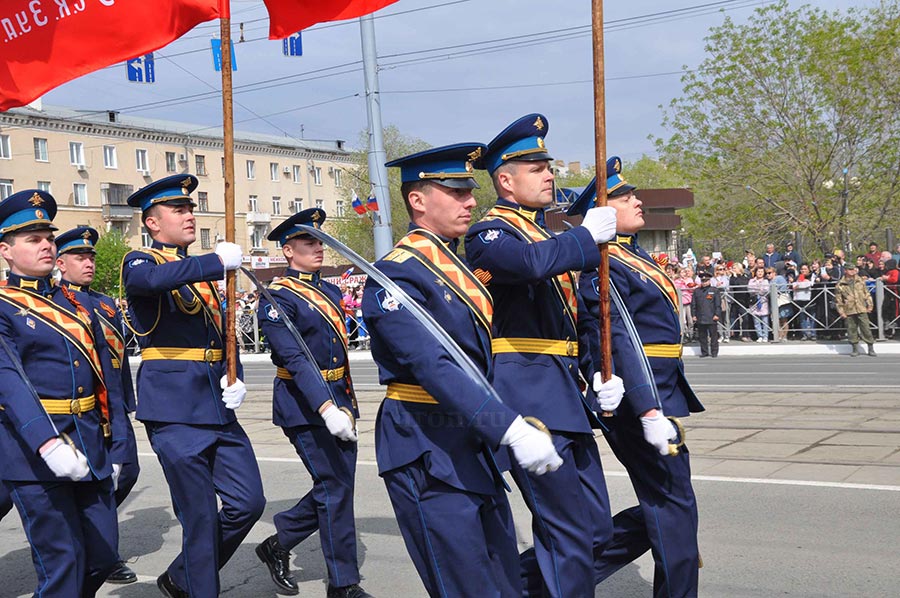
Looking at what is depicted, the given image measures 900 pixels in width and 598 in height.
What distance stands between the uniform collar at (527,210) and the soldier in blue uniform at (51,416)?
2212 mm

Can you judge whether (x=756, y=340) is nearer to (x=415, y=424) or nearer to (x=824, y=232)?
(x=824, y=232)

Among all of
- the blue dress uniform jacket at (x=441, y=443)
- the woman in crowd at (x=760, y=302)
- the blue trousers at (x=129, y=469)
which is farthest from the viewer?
the woman in crowd at (x=760, y=302)

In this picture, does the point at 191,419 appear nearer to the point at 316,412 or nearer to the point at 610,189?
the point at 316,412

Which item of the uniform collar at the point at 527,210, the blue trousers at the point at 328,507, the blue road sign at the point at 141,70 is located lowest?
the blue trousers at the point at 328,507

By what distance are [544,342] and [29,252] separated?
2.58 metres

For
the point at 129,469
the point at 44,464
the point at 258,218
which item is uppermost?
the point at 258,218

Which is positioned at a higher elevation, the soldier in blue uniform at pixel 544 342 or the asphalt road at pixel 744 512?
the soldier in blue uniform at pixel 544 342

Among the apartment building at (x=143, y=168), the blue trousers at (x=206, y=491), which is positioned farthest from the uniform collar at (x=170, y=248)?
the apartment building at (x=143, y=168)

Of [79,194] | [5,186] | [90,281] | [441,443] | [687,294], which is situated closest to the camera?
[441,443]

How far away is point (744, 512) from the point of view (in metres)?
7.07

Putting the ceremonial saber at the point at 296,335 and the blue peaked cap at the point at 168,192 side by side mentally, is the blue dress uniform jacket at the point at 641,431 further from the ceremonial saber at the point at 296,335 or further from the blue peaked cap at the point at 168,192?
the blue peaked cap at the point at 168,192

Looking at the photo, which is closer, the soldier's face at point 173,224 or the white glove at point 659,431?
the white glove at point 659,431

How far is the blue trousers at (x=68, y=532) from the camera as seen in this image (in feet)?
15.9

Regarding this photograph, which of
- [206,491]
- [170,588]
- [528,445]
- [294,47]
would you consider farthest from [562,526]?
[294,47]
